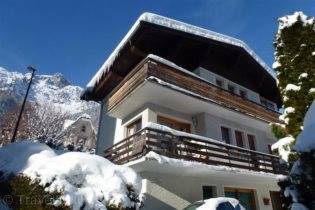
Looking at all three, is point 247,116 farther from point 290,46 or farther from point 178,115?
point 290,46

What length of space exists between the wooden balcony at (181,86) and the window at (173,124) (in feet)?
6.47

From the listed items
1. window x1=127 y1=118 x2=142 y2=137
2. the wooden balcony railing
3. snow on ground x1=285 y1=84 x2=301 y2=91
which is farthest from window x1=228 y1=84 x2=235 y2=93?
snow on ground x1=285 y1=84 x2=301 y2=91

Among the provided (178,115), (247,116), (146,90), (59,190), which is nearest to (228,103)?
(247,116)

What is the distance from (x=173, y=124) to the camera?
16438mm

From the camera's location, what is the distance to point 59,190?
7426mm

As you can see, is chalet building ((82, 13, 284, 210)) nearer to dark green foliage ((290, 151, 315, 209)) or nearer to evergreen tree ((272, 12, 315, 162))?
evergreen tree ((272, 12, 315, 162))

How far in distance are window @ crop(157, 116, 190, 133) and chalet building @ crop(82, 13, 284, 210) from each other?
0.05m

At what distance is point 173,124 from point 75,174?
893 centimetres

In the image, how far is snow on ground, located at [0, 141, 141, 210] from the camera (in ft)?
24.9

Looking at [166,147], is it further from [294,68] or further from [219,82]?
[219,82]

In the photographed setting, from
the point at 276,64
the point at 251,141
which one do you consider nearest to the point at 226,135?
the point at 251,141

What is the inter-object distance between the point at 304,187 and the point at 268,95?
58.4 ft

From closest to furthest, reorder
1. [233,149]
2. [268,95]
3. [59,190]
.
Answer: [59,190] < [233,149] < [268,95]

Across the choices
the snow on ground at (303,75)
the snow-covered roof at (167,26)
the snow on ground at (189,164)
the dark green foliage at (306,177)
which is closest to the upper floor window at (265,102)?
the snow-covered roof at (167,26)
